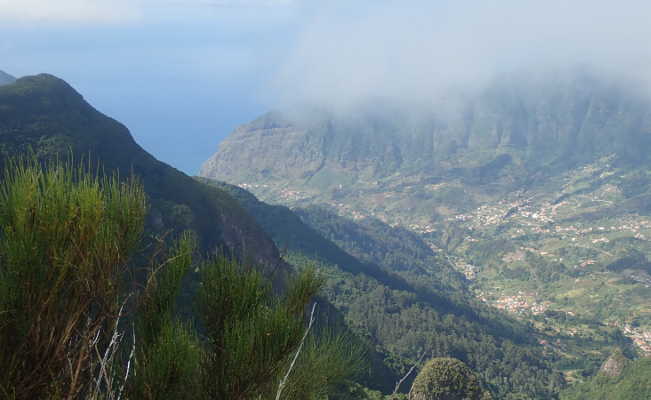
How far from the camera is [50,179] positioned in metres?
2.01

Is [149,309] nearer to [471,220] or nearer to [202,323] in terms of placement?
[202,323]

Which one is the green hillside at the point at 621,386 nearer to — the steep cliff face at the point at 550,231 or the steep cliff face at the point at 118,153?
the steep cliff face at the point at 550,231

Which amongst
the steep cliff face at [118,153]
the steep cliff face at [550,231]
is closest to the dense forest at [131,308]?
the steep cliff face at [118,153]

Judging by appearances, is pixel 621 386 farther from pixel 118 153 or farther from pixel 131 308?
pixel 131 308

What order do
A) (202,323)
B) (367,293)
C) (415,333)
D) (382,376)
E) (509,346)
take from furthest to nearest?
(367,293), (509,346), (415,333), (382,376), (202,323)

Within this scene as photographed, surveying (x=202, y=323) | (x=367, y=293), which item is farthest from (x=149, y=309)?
(x=367, y=293)

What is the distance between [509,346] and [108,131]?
60.7 m

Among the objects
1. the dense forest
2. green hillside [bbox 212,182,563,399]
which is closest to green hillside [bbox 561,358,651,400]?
green hillside [bbox 212,182,563,399]

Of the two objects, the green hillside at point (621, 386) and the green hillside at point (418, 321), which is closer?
the green hillside at point (621, 386)

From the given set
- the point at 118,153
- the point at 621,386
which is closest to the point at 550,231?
the point at 621,386

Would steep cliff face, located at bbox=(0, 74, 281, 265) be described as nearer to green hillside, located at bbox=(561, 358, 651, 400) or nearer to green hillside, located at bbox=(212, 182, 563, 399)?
green hillside, located at bbox=(212, 182, 563, 399)

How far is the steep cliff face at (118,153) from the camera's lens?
35.7 m

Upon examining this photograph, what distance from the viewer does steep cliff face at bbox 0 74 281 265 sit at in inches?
1406

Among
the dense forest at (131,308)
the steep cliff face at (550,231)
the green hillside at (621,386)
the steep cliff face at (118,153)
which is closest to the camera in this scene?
the dense forest at (131,308)
